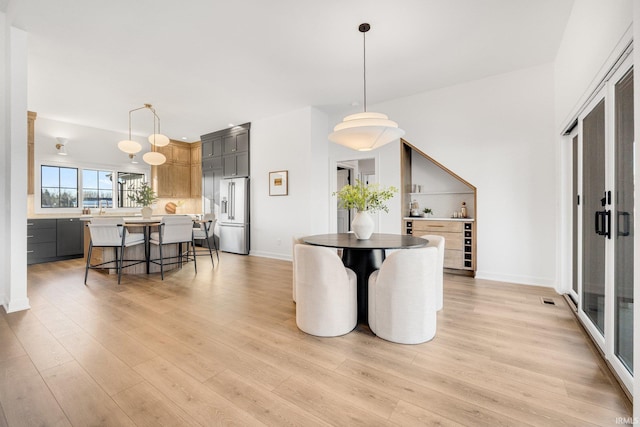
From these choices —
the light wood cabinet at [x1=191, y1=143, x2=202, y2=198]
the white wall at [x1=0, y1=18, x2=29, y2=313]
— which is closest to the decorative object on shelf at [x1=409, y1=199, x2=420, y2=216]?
the white wall at [x1=0, y1=18, x2=29, y2=313]

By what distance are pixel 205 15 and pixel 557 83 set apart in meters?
4.11

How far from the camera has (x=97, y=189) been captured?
661 cm

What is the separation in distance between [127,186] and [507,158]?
8020 millimetres

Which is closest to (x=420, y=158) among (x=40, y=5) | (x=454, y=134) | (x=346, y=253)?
(x=454, y=134)

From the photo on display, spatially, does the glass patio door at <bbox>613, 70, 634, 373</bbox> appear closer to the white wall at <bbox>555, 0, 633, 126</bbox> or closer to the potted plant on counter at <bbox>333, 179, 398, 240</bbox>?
the white wall at <bbox>555, 0, 633, 126</bbox>

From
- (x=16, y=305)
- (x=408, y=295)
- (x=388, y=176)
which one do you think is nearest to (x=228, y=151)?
(x=388, y=176)

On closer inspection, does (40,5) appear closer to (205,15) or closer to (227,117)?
(205,15)

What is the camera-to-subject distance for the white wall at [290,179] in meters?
5.40

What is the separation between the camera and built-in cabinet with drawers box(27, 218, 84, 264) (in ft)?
17.1

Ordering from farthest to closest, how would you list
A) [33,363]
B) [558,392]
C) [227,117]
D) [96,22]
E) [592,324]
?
[227,117] → [96,22] → [592,324] → [33,363] → [558,392]

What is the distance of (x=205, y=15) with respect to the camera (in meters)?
2.80

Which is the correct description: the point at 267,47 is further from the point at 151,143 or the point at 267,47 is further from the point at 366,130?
the point at 151,143

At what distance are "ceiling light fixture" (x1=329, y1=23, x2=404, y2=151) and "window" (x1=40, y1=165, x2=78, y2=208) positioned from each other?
6.36 metres

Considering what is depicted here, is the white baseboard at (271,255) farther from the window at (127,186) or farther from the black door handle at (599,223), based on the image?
the black door handle at (599,223)
